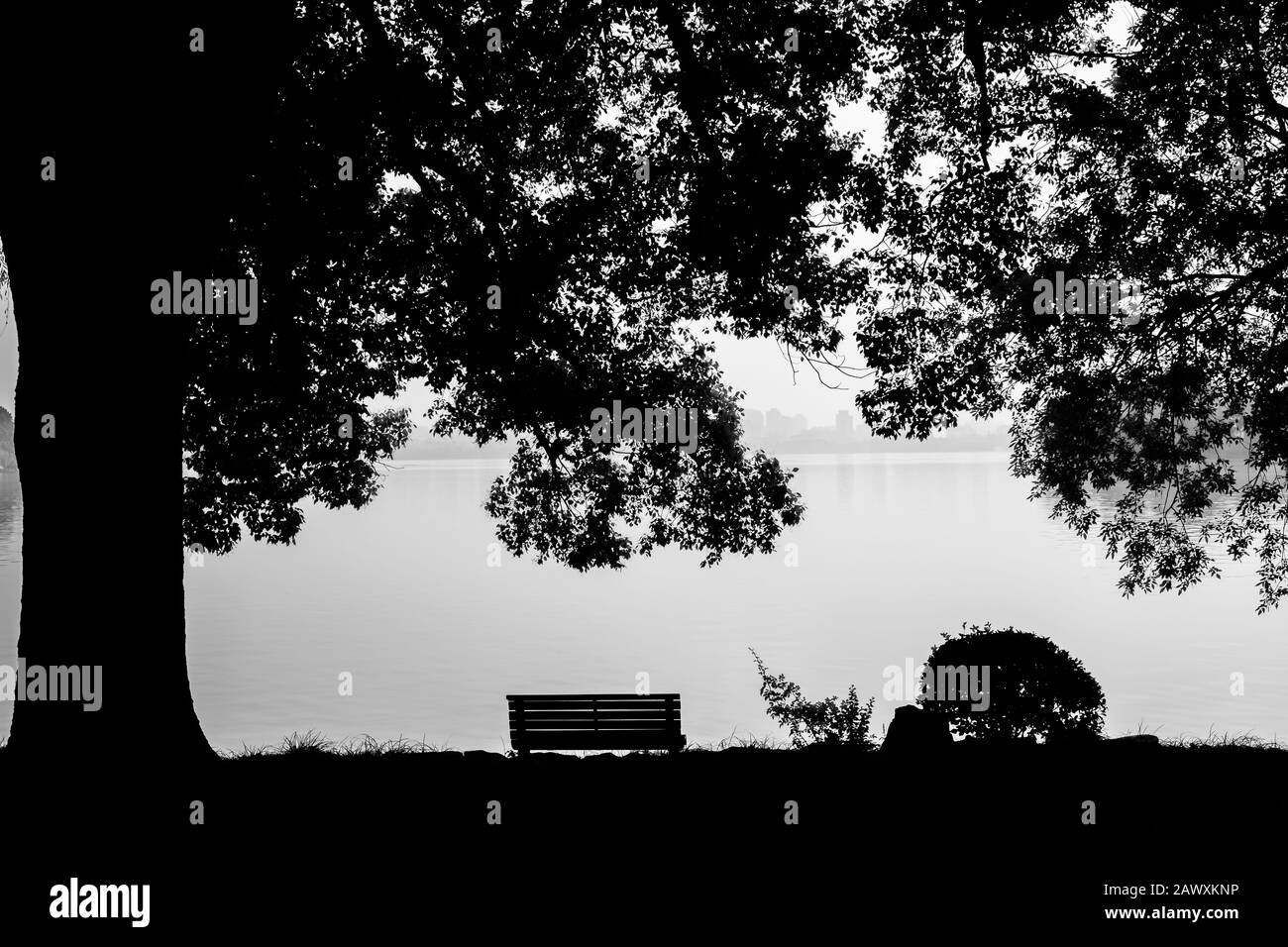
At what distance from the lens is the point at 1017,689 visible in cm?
1130

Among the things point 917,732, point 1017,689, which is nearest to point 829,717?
point 1017,689

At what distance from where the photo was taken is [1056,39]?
1128cm

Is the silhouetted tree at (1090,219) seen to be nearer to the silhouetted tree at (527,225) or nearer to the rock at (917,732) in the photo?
the silhouetted tree at (527,225)

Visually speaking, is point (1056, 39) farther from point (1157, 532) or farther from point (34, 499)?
point (34, 499)

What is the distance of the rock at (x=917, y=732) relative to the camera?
7555 mm

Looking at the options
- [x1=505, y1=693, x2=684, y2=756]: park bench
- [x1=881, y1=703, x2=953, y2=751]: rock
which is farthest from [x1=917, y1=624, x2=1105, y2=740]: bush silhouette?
[x1=881, y1=703, x2=953, y2=751]: rock

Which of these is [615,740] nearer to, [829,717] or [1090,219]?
[829,717]

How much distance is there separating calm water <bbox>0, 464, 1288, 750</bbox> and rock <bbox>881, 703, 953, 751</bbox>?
7666 millimetres

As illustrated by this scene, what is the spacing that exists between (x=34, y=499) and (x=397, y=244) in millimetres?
6065

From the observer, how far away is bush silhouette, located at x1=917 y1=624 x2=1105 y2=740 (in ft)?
36.8

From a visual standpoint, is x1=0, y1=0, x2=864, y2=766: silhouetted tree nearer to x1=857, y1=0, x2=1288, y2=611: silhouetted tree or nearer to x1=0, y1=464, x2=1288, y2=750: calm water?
x1=857, y1=0, x2=1288, y2=611: silhouetted tree

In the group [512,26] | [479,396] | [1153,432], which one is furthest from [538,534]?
[1153,432]

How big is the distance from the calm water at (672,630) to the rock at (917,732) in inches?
302

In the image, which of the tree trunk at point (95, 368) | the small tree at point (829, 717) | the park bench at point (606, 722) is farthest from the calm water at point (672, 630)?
the tree trunk at point (95, 368)
